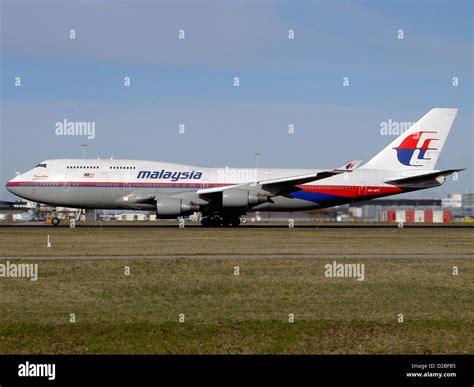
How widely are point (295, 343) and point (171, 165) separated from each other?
42.9 meters

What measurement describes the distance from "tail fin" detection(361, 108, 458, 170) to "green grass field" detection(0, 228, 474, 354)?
3401cm

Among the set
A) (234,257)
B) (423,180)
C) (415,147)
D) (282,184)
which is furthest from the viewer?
(415,147)

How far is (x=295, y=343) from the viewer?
15641 millimetres

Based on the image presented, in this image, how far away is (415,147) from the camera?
61969mm

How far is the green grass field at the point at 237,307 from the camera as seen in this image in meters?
15.6

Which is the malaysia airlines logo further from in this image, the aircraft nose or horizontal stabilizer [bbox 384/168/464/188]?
the aircraft nose

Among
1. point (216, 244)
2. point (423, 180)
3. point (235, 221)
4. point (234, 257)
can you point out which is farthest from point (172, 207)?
point (234, 257)

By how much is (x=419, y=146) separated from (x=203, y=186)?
19.7 meters

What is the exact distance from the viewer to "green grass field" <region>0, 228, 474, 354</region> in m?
15.6

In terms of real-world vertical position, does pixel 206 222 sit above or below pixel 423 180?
below

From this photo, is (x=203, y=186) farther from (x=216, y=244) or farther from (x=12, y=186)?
(x=216, y=244)

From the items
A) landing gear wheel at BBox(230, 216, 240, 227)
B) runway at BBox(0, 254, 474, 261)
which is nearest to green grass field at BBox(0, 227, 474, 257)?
runway at BBox(0, 254, 474, 261)
